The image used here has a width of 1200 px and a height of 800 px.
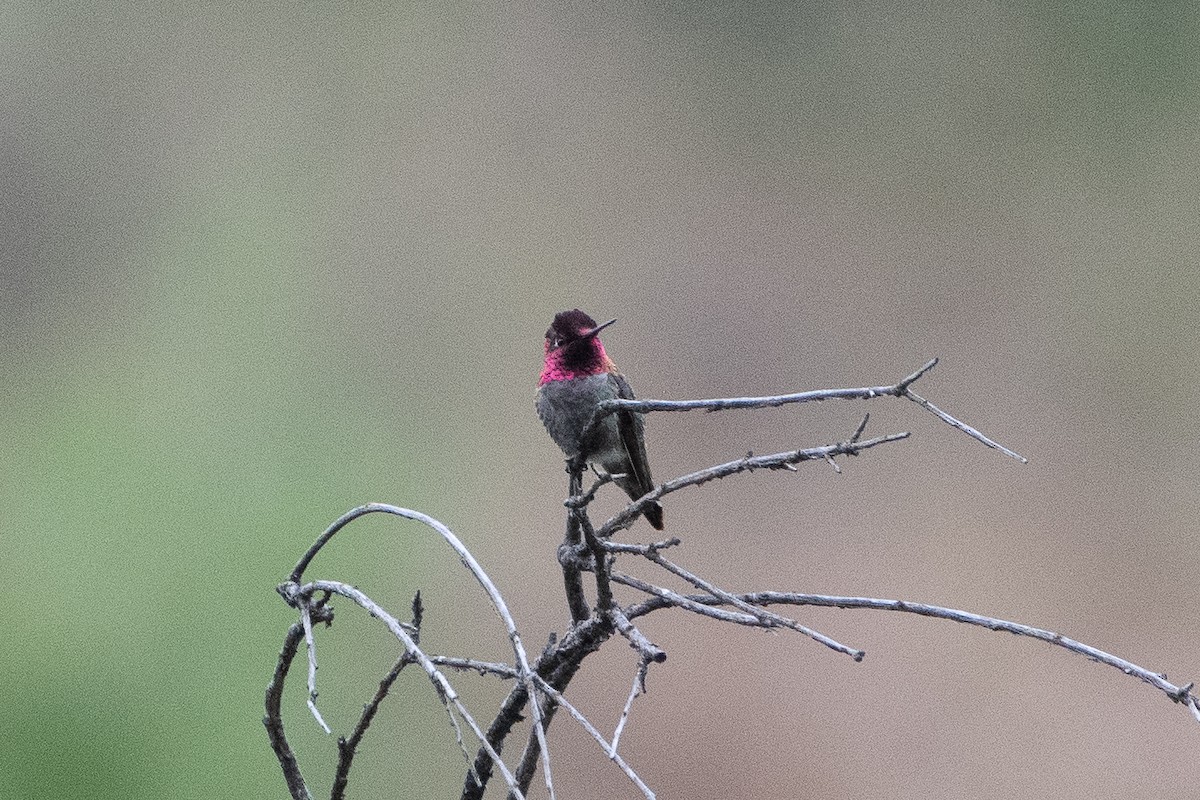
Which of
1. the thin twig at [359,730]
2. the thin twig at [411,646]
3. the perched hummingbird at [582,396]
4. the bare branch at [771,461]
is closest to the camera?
the thin twig at [411,646]

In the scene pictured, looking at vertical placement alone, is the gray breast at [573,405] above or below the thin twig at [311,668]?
above

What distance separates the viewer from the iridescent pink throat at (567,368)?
2121 millimetres

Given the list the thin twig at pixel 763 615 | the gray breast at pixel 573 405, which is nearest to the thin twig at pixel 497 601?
the thin twig at pixel 763 615

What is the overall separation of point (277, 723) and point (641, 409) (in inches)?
22.3

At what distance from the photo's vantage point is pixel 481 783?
125 centimetres

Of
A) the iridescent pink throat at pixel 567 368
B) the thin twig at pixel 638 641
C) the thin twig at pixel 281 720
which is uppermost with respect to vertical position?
the iridescent pink throat at pixel 567 368

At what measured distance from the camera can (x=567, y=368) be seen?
6.97ft

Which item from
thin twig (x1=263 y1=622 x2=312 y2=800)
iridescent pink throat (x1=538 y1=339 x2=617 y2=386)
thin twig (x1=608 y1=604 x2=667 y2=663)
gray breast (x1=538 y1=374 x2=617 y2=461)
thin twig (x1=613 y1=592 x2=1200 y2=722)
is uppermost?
iridescent pink throat (x1=538 y1=339 x2=617 y2=386)

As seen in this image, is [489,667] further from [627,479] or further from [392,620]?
[627,479]

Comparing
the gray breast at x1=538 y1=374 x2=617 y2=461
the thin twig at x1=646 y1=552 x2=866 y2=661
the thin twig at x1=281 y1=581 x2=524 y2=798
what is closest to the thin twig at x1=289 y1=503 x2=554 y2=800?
the thin twig at x1=281 y1=581 x2=524 y2=798

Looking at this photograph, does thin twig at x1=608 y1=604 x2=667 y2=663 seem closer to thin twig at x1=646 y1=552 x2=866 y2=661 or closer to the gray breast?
thin twig at x1=646 y1=552 x2=866 y2=661

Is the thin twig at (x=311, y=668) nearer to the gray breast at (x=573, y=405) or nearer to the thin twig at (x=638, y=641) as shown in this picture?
the thin twig at (x=638, y=641)

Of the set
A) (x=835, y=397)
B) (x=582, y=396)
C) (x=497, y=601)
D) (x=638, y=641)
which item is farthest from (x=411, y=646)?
(x=582, y=396)

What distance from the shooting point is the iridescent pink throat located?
212 centimetres
